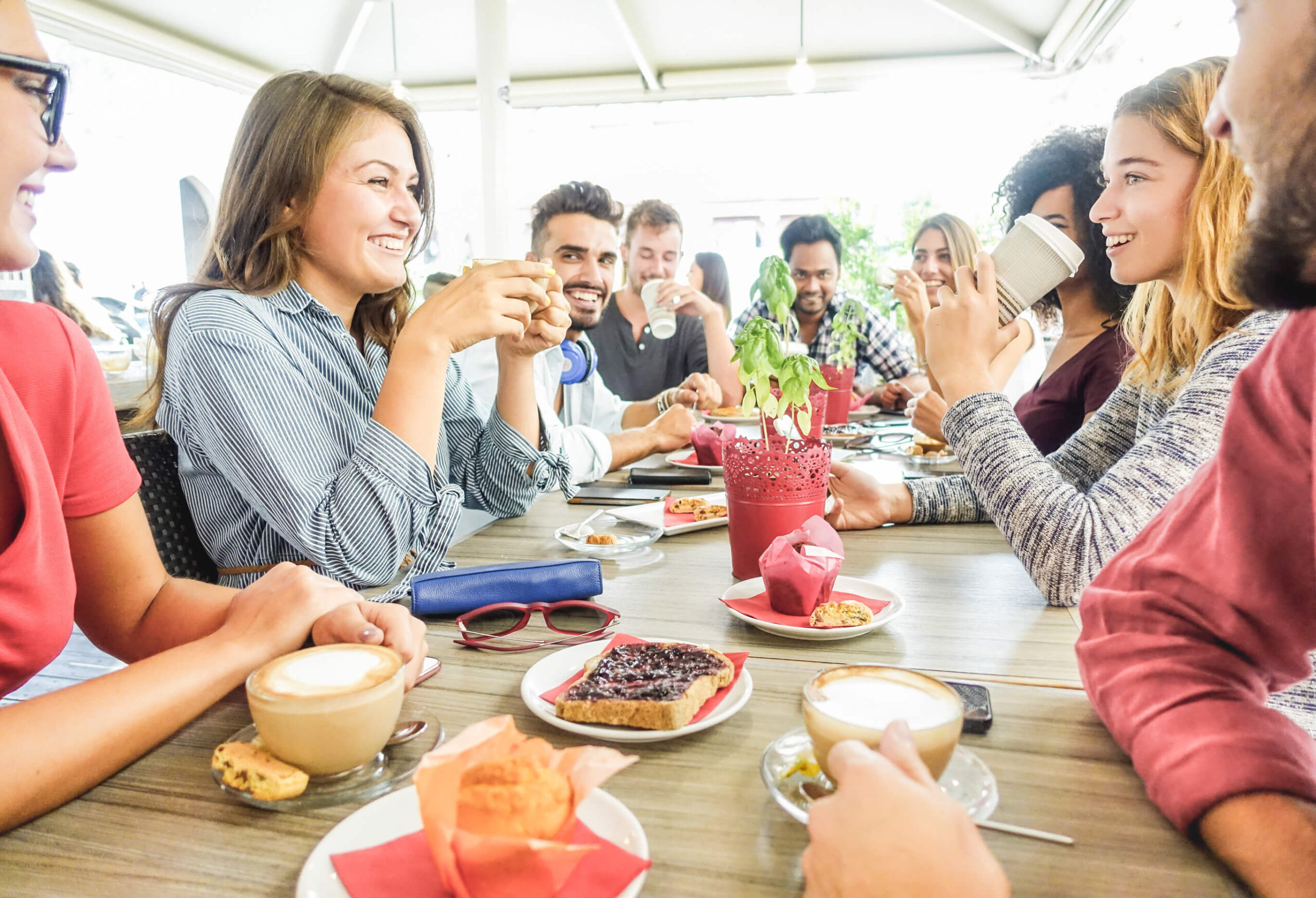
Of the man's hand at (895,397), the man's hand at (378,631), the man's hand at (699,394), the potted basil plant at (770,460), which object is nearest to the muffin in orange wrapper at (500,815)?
the man's hand at (378,631)

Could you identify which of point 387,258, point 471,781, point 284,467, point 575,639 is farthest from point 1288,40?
point 387,258

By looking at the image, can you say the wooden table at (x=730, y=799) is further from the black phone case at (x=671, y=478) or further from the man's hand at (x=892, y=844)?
the black phone case at (x=671, y=478)

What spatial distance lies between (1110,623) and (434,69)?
8571mm

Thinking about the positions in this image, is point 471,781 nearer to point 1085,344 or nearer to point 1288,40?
point 1288,40

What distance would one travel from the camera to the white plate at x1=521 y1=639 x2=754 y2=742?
0.78m

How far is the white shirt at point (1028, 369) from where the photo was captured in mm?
3547

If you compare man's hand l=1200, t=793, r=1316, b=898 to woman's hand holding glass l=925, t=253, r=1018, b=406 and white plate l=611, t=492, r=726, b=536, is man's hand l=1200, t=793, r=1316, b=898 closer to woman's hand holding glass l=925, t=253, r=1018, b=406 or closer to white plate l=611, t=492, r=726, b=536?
woman's hand holding glass l=925, t=253, r=1018, b=406

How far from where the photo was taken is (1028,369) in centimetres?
376

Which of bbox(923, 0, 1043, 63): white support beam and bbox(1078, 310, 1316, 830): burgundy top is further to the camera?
bbox(923, 0, 1043, 63): white support beam

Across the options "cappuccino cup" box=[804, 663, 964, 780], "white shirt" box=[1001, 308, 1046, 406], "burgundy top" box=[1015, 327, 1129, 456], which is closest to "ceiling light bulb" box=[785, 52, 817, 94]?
"white shirt" box=[1001, 308, 1046, 406]

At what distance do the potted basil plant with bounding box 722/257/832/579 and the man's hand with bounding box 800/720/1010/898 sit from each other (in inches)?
28.4

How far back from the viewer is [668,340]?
4.59 m

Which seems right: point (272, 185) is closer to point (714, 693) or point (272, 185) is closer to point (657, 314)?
point (714, 693)

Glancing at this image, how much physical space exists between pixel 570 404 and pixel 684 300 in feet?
2.77
